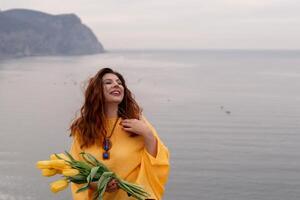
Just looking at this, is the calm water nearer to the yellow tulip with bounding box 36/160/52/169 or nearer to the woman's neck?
the woman's neck

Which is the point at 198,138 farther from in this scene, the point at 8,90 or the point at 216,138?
the point at 8,90

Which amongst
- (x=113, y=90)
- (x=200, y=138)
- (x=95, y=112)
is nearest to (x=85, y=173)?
(x=95, y=112)

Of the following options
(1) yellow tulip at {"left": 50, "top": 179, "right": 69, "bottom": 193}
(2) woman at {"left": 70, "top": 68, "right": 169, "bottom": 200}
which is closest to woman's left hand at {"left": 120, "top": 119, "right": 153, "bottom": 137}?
(2) woman at {"left": 70, "top": 68, "right": 169, "bottom": 200}

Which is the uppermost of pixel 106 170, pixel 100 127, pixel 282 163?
pixel 100 127

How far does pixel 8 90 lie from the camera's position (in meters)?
84.7

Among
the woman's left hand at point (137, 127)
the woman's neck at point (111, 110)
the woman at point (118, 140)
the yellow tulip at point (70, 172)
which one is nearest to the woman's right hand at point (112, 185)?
the woman at point (118, 140)

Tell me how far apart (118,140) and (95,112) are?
281 millimetres

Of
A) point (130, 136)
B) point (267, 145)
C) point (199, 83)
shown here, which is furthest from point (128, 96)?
point (199, 83)

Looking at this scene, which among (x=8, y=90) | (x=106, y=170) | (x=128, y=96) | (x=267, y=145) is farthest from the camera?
(x=8, y=90)

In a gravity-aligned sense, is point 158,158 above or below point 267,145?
above

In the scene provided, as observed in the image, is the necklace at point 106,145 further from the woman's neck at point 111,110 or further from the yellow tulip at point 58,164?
the yellow tulip at point 58,164

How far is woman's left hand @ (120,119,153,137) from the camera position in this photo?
3.55 meters

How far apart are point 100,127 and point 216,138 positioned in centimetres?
4362

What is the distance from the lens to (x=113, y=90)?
367 centimetres
